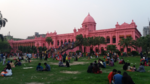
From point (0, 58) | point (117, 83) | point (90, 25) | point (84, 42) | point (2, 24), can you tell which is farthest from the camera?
point (90, 25)

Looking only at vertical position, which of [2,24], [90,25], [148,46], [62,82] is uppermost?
[90,25]

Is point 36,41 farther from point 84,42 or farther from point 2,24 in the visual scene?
point 2,24

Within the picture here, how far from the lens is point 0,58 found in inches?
784

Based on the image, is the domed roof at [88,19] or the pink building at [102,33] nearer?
the pink building at [102,33]

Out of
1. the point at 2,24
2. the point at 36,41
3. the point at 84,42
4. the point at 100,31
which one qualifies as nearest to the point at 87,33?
the point at 100,31

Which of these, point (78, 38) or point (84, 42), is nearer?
point (84, 42)

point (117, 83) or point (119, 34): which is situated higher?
point (119, 34)

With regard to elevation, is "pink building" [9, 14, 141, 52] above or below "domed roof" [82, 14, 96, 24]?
below

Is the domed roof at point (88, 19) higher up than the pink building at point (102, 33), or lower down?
higher up

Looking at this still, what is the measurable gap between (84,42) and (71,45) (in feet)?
19.5

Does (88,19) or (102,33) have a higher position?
(88,19)

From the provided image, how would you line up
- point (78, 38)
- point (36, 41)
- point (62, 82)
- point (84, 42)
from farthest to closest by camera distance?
1. point (36, 41)
2. point (78, 38)
3. point (84, 42)
4. point (62, 82)

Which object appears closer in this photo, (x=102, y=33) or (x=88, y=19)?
(x=102, y=33)

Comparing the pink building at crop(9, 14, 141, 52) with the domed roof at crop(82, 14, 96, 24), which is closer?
the pink building at crop(9, 14, 141, 52)
